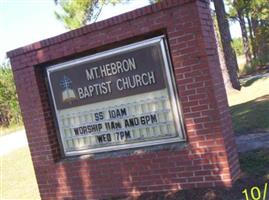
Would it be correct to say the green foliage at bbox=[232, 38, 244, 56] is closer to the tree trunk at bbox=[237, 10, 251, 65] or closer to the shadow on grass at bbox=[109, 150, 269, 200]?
the tree trunk at bbox=[237, 10, 251, 65]

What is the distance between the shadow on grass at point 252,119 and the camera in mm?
10656

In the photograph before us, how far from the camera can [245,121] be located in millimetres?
11977

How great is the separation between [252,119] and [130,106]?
18.3ft

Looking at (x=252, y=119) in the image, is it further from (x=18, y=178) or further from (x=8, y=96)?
(x=8, y=96)

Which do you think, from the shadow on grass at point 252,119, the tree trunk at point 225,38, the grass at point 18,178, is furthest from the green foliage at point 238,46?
the grass at point 18,178

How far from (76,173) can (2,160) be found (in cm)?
922

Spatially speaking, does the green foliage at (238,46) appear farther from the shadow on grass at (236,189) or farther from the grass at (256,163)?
the shadow on grass at (236,189)

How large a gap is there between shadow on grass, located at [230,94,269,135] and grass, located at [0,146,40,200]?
4.57m

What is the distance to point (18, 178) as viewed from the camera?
11797 millimetres

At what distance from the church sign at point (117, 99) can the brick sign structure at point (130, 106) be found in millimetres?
15

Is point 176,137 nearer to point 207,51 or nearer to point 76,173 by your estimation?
point 207,51

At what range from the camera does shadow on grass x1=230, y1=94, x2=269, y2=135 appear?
420 inches
